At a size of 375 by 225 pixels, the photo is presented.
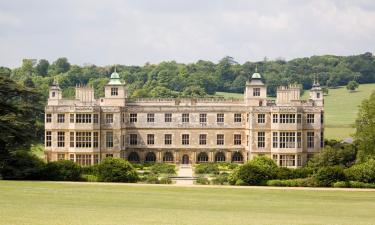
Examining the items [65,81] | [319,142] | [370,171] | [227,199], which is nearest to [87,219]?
[227,199]

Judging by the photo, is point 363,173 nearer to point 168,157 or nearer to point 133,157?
point 168,157

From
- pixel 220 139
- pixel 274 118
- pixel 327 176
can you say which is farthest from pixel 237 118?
pixel 327 176

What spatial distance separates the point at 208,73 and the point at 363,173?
99.3 m

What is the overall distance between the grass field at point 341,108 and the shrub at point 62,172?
50.8 metres

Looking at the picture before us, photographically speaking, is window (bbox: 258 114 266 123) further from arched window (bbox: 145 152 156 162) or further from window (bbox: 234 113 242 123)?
arched window (bbox: 145 152 156 162)

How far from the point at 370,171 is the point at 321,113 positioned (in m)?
19.5

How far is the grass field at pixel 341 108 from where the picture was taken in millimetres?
109031

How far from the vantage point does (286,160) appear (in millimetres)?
70625

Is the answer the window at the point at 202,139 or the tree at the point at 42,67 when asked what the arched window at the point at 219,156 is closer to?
the window at the point at 202,139

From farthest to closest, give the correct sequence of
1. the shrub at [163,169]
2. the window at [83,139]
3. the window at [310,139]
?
the window at [310,139]
the window at [83,139]
the shrub at [163,169]

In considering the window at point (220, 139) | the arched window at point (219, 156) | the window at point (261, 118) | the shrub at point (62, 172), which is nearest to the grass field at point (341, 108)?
the arched window at point (219, 156)

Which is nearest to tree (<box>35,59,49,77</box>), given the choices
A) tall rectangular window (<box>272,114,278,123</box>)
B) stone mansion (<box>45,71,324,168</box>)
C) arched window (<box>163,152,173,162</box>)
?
stone mansion (<box>45,71,324,168</box>)

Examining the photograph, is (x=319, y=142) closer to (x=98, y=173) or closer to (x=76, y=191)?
(x=98, y=173)

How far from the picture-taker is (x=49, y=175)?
55.1 m
